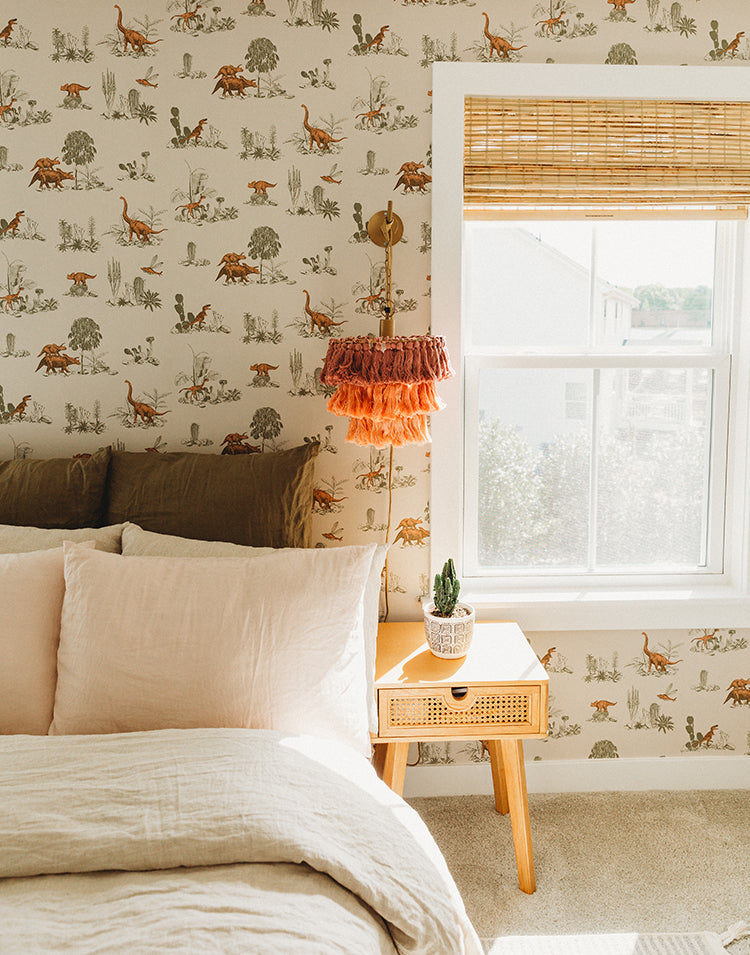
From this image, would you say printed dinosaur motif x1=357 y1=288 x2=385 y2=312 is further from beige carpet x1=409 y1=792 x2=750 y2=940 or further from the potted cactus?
beige carpet x1=409 y1=792 x2=750 y2=940

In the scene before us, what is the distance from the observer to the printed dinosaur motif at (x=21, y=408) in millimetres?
2408

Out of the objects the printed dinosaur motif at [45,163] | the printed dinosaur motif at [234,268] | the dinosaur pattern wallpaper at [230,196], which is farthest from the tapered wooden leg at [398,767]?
the printed dinosaur motif at [45,163]

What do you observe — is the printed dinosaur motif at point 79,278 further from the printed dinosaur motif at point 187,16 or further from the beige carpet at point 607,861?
the beige carpet at point 607,861

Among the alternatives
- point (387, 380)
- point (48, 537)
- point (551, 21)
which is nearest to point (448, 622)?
point (387, 380)

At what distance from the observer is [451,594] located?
218 cm

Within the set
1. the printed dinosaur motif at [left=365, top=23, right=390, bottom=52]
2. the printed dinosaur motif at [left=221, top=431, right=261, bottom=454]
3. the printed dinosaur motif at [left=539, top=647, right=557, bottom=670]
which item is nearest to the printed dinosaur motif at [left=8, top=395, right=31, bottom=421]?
the printed dinosaur motif at [left=221, top=431, right=261, bottom=454]

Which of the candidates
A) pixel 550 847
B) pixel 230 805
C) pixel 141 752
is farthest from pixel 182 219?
pixel 550 847

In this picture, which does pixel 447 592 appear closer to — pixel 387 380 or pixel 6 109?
pixel 387 380

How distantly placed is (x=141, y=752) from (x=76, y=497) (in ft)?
3.01

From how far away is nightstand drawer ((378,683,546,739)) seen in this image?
2.09m

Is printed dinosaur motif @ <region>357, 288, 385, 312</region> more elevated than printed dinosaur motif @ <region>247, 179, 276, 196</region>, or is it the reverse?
printed dinosaur motif @ <region>247, 179, 276, 196</region>

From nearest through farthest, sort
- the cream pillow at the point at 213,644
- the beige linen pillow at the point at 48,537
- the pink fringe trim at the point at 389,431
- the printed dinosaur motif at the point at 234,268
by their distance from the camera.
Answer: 1. the cream pillow at the point at 213,644
2. the beige linen pillow at the point at 48,537
3. the pink fringe trim at the point at 389,431
4. the printed dinosaur motif at the point at 234,268

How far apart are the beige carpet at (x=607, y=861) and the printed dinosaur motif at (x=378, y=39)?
7.79 ft

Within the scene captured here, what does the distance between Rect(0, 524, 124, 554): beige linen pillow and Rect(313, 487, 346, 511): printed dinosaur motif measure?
24.4 inches
